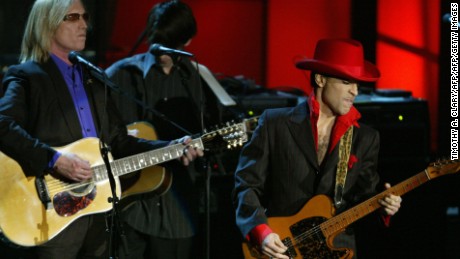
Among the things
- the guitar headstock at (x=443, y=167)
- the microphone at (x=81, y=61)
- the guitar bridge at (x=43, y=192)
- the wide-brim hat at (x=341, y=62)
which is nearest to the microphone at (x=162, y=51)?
the microphone at (x=81, y=61)

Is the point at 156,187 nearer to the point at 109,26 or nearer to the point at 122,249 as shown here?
the point at 122,249

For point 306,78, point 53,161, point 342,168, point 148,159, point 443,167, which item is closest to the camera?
point 443,167

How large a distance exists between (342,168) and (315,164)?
15 cm

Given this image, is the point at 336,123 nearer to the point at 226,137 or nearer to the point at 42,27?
the point at 226,137

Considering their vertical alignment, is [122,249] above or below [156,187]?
below

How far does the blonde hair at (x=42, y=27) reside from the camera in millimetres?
4565

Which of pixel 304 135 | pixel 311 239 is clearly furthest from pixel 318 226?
pixel 304 135

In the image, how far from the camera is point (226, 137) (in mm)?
4879

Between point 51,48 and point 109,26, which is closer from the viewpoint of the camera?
→ point 51,48

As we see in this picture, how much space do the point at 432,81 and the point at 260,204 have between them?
4.52m

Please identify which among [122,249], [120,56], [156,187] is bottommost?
[122,249]

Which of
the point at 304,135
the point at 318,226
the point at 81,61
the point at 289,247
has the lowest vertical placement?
the point at 289,247

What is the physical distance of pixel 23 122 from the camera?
4410 millimetres

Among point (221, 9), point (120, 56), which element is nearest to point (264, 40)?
point (221, 9)
